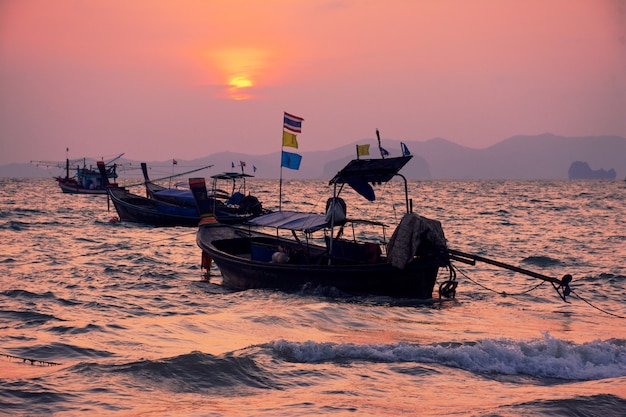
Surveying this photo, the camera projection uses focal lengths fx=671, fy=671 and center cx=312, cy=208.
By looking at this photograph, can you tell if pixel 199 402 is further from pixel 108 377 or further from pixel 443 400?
pixel 443 400

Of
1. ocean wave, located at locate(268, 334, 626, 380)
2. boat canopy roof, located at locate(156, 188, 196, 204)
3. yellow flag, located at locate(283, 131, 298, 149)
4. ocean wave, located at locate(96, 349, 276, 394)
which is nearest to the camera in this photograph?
ocean wave, located at locate(96, 349, 276, 394)

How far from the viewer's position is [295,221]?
19.5 m

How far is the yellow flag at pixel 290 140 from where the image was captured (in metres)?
24.8

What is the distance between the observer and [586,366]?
1140 cm

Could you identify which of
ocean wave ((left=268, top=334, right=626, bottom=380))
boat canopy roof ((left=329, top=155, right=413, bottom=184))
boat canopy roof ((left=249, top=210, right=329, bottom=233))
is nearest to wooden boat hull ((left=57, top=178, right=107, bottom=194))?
boat canopy roof ((left=249, top=210, right=329, bottom=233))

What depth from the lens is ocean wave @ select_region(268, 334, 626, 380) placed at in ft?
37.0

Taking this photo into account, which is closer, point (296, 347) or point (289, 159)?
point (296, 347)

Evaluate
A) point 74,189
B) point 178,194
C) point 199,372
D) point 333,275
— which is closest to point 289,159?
point 333,275

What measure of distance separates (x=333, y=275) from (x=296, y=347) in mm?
6427

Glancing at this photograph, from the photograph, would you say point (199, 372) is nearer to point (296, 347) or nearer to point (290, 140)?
point (296, 347)

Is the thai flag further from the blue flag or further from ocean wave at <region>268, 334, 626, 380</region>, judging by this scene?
ocean wave at <region>268, 334, 626, 380</region>

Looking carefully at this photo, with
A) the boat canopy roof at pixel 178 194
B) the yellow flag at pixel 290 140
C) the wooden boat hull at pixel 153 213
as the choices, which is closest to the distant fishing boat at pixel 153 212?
the wooden boat hull at pixel 153 213

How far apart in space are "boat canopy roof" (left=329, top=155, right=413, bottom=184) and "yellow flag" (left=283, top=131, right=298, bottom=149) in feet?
20.9

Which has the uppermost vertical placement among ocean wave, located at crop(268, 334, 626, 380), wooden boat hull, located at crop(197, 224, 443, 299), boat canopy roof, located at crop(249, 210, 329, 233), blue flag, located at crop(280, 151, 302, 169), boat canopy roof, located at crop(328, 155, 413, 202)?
blue flag, located at crop(280, 151, 302, 169)
